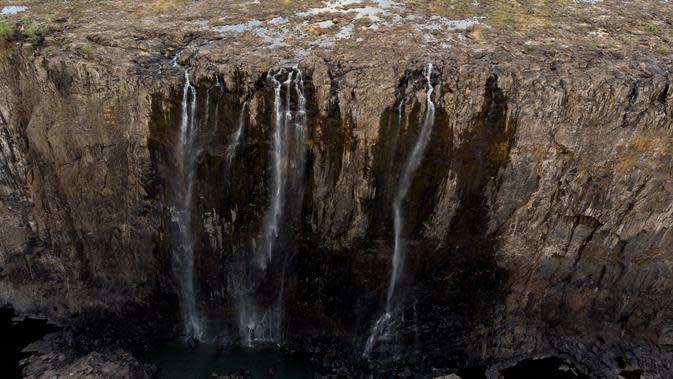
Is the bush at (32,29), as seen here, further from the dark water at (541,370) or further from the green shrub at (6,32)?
the dark water at (541,370)

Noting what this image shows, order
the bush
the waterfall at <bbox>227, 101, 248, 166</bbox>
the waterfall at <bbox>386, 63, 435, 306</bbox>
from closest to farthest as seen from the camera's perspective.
A: the waterfall at <bbox>386, 63, 435, 306</bbox> → the waterfall at <bbox>227, 101, 248, 166</bbox> → the bush

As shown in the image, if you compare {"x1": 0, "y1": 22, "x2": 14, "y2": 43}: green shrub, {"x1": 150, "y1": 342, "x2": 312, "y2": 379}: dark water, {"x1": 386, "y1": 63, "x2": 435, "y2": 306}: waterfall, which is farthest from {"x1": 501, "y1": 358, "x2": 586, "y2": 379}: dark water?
{"x1": 0, "y1": 22, "x2": 14, "y2": 43}: green shrub

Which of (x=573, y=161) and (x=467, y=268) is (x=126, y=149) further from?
(x=573, y=161)

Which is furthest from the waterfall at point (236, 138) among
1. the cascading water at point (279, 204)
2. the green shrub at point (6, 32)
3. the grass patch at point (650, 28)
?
the grass patch at point (650, 28)

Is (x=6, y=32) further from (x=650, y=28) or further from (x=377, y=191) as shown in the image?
(x=650, y=28)

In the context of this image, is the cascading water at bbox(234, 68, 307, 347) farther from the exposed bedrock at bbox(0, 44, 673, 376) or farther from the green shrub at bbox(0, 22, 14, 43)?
the green shrub at bbox(0, 22, 14, 43)

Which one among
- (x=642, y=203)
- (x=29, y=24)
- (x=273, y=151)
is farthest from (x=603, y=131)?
(x=29, y=24)
